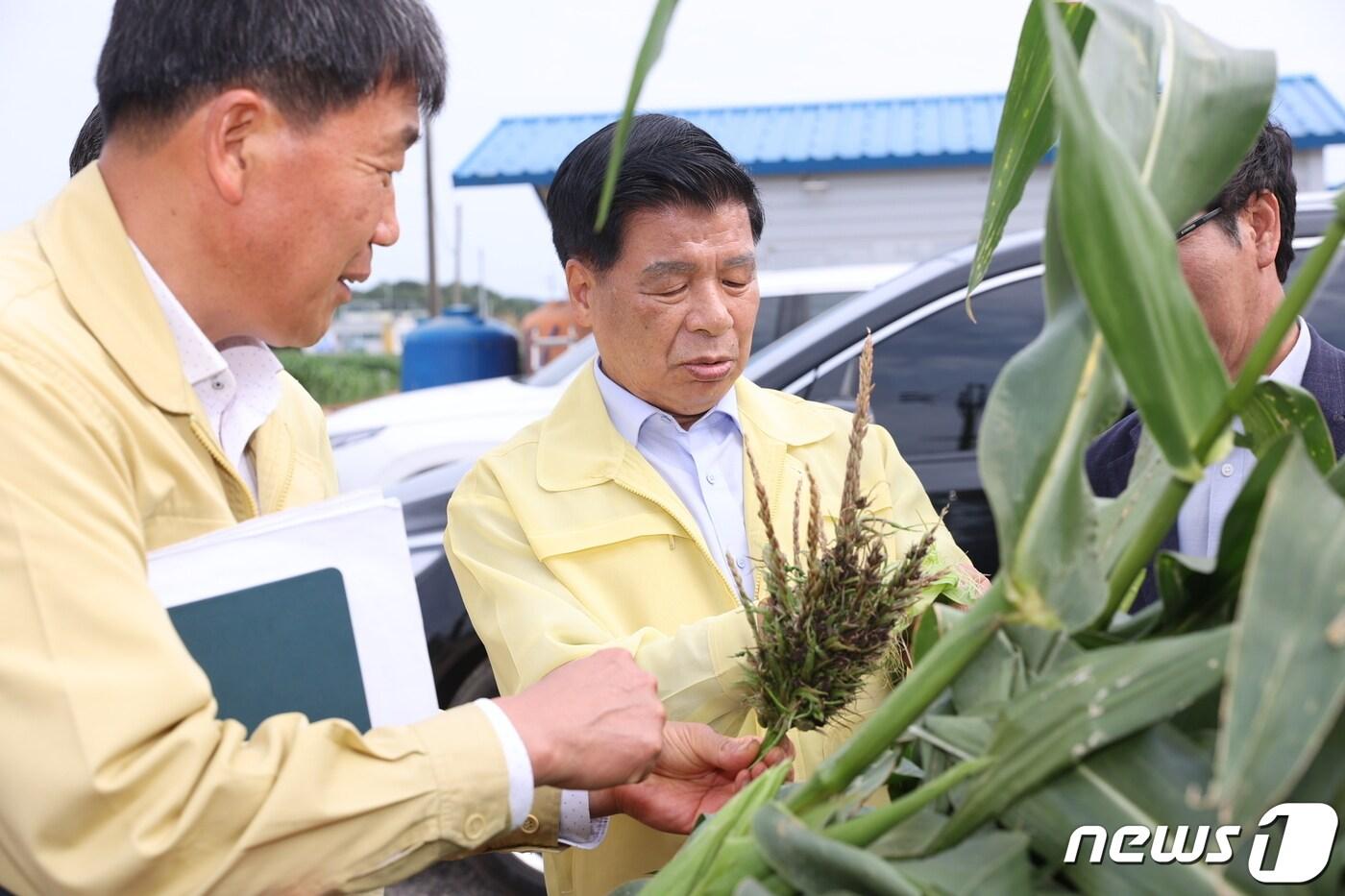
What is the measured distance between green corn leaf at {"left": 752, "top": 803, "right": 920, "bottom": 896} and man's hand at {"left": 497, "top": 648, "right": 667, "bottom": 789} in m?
0.31

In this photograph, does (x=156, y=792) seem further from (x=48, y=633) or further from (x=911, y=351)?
(x=911, y=351)

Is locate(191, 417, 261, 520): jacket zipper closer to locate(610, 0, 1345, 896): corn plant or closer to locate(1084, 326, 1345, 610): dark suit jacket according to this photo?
locate(610, 0, 1345, 896): corn plant

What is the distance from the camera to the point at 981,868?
3.50 feet

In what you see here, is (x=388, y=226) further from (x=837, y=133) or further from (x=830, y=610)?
(x=837, y=133)

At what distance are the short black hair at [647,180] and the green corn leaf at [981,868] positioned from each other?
1340mm

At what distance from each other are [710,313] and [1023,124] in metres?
0.85

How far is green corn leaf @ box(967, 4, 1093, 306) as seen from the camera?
136 cm

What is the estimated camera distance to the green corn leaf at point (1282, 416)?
120 centimetres

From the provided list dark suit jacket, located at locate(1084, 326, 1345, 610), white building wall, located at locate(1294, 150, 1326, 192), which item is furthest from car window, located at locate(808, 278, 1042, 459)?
white building wall, located at locate(1294, 150, 1326, 192)

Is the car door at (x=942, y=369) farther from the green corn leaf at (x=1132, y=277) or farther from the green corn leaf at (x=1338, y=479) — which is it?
Answer: the green corn leaf at (x=1132, y=277)

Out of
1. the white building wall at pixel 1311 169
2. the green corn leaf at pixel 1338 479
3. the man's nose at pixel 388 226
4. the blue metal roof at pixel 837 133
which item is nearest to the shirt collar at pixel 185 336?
the man's nose at pixel 388 226

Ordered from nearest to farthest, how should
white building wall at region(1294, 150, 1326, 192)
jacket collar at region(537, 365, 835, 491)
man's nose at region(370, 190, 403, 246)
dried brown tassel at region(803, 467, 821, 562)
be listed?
1. dried brown tassel at region(803, 467, 821, 562)
2. man's nose at region(370, 190, 403, 246)
3. jacket collar at region(537, 365, 835, 491)
4. white building wall at region(1294, 150, 1326, 192)

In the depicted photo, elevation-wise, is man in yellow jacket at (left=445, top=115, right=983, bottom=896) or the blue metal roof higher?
man in yellow jacket at (left=445, top=115, right=983, bottom=896)

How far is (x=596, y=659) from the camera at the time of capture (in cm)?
151
